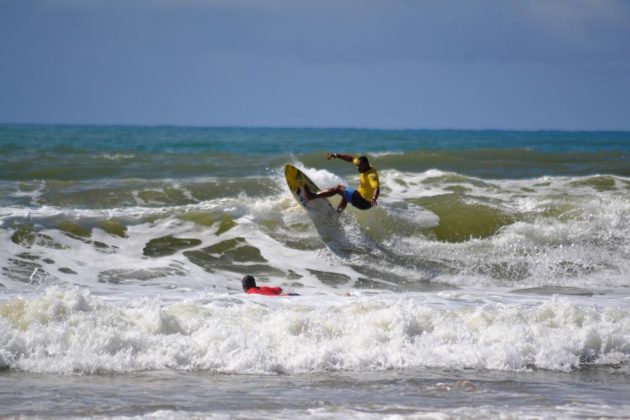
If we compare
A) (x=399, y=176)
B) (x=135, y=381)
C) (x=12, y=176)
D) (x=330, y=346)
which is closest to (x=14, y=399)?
(x=135, y=381)

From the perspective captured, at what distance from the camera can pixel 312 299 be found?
10000 mm

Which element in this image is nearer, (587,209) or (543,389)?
(543,389)

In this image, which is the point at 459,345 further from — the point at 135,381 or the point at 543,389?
the point at 135,381

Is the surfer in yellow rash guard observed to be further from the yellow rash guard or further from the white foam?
the white foam

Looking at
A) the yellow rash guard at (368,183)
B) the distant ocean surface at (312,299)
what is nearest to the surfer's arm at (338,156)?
the yellow rash guard at (368,183)

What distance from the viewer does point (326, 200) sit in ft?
49.2

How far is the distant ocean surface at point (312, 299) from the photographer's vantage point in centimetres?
686

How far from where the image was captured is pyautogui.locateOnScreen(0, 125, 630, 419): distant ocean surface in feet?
22.5

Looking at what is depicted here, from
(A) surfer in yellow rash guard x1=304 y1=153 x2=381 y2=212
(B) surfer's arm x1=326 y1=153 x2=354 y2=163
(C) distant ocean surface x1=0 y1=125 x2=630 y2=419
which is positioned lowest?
(C) distant ocean surface x1=0 y1=125 x2=630 y2=419

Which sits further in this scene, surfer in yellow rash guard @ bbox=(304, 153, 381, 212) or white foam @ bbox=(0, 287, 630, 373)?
surfer in yellow rash guard @ bbox=(304, 153, 381, 212)

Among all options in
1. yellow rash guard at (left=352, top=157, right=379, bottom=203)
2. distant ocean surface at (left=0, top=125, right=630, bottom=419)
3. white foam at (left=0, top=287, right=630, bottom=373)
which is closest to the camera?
distant ocean surface at (left=0, top=125, right=630, bottom=419)

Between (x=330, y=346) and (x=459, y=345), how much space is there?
129 centimetres

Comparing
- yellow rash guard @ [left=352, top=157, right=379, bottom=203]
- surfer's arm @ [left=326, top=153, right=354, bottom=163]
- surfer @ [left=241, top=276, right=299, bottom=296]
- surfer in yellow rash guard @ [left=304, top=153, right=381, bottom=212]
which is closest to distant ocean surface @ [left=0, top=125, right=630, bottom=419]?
surfer @ [left=241, top=276, right=299, bottom=296]

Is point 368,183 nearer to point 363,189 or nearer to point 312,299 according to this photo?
point 363,189
